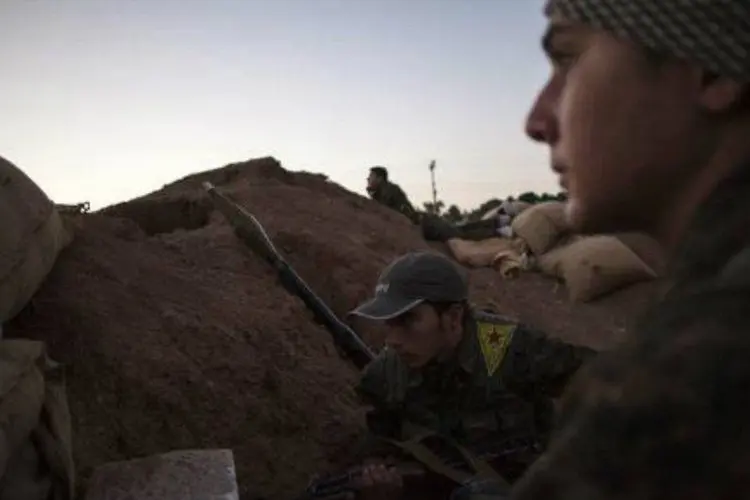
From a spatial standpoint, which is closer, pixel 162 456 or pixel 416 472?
pixel 162 456

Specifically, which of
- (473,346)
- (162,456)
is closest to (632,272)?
(473,346)

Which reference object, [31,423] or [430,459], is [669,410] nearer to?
[31,423]

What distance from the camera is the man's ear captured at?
68 cm

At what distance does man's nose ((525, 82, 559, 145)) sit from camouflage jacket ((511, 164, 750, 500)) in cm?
22

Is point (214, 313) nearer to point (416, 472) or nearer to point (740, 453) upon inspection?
point (416, 472)

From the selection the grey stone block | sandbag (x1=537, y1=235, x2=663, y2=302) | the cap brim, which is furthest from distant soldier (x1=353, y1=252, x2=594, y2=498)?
sandbag (x1=537, y1=235, x2=663, y2=302)

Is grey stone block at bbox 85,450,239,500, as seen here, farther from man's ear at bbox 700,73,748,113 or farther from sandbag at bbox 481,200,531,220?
sandbag at bbox 481,200,531,220

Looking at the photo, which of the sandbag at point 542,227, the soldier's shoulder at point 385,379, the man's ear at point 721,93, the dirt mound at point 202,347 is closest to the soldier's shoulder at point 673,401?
the man's ear at point 721,93

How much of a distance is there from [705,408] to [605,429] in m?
0.06

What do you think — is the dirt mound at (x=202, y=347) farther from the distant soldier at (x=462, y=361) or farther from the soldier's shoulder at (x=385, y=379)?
the soldier's shoulder at (x=385, y=379)

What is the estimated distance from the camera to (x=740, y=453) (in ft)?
1.75

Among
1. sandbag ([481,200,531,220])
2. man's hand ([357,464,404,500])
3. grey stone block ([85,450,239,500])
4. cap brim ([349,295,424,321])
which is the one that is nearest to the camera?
grey stone block ([85,450,239,500])

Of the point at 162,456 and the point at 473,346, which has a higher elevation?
the point at 473,346

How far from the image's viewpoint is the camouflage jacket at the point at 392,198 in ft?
33.4
